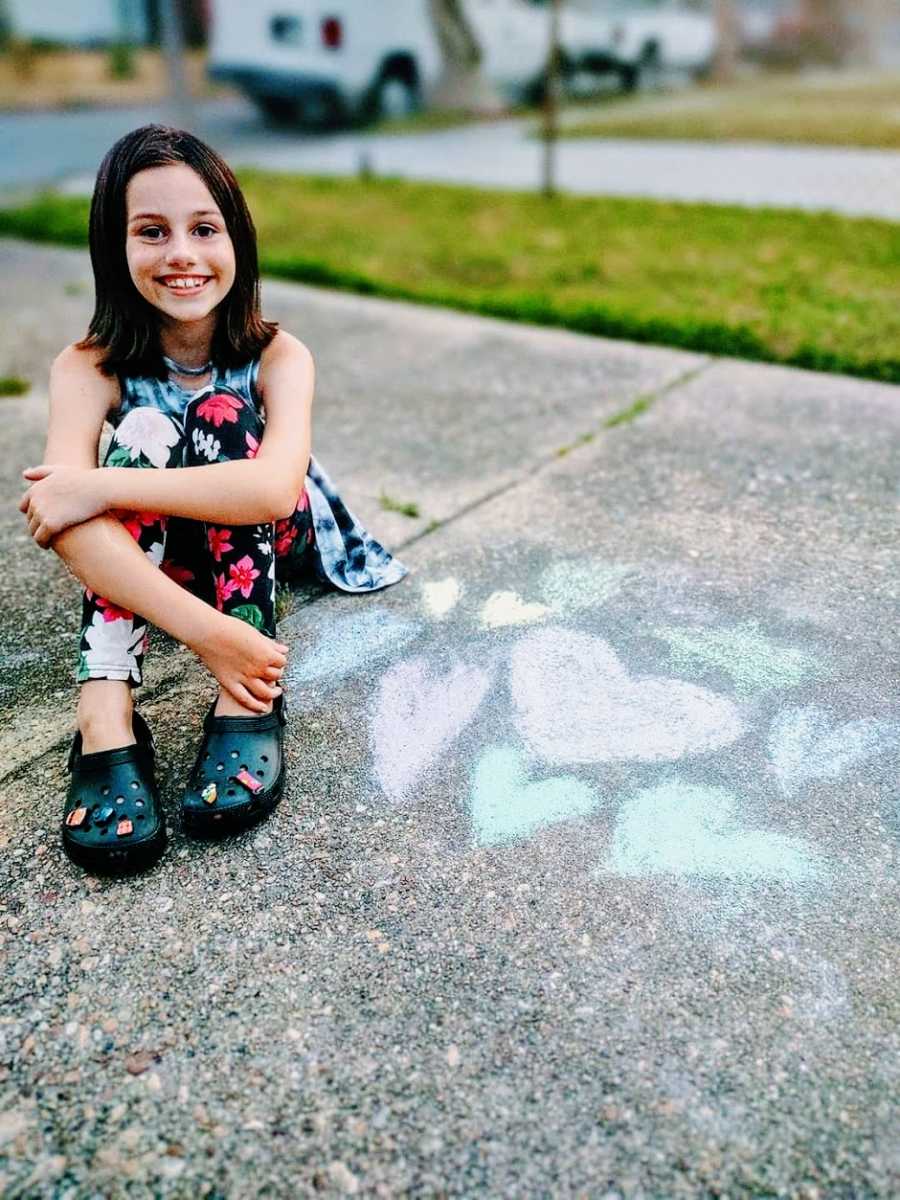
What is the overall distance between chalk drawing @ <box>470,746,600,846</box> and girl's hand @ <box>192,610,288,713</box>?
390 mm

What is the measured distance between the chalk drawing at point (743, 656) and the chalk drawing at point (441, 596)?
0.45m

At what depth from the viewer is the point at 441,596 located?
92.6 inches

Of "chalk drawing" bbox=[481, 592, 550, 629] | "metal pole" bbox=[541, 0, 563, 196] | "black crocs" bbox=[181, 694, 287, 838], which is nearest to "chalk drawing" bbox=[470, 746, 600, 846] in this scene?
"black crocs" bbox=[181, 694, 287, 838]

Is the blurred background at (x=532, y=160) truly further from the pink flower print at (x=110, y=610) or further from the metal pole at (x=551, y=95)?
the pink flower print at (x=110, y=610)

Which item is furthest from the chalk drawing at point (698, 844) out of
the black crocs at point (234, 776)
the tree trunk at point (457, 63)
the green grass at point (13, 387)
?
the tree trunk at point (457, 63)

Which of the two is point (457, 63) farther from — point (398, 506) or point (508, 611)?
point (508, 611)

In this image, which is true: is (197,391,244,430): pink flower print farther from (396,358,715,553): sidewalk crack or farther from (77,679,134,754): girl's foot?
(396,358,715,553): sidewalk crack

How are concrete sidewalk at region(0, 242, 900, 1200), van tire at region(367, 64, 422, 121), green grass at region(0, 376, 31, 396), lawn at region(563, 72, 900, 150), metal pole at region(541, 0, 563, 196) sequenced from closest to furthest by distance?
concrete sidewalk at region(0, 242, 900, 1200)
green grass at region(0, 376, 31, 396)
metal pole at region(541, 0, 563, 196)
lawn at region(563, 72, 900, 150)
van tire at region(367, 64, 422, 121)

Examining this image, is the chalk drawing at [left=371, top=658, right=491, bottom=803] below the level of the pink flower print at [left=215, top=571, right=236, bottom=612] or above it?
below

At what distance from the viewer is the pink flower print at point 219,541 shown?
6.02 feet

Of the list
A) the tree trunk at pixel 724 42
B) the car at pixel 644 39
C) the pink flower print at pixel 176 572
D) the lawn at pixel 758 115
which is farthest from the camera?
the tree trunk at pixel 724 42

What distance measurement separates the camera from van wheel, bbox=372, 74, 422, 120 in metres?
10.4

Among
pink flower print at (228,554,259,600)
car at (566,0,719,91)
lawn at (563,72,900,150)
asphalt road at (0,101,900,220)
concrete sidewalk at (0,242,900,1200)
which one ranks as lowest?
concrete sidewalk at (0,242,900,1200)

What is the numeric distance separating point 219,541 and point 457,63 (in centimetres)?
1066
